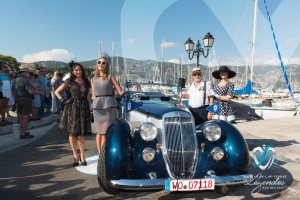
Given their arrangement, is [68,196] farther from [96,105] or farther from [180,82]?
[180,82]

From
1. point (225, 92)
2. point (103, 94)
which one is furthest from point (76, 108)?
point (225, 92)

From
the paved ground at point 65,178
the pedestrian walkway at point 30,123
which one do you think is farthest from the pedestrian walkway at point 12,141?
the pedestrian walkway at point 30,123

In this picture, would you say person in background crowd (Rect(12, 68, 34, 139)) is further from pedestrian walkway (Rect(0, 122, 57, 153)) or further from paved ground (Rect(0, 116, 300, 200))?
paved ground (Rect(0, 116, 300, 200))

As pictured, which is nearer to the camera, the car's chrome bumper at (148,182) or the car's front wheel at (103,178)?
the car's chrome bumper at (148,182)

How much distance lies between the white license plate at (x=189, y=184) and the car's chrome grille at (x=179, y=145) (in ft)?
1.01

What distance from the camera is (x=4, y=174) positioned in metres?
4.08

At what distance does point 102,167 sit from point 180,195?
3.87 ft

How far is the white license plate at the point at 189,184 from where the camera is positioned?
2758 millimetres

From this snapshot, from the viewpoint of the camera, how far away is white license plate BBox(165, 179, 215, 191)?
2.76 metres

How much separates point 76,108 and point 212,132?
2278mm

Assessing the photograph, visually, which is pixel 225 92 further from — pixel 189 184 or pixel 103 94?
pixel 189 184

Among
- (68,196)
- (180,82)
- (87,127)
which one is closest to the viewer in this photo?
(68,196)

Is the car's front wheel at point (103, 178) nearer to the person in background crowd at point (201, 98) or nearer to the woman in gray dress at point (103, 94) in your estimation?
the woman in gray dress at point (103, 94)

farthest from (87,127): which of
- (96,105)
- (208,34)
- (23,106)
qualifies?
(208,34)
